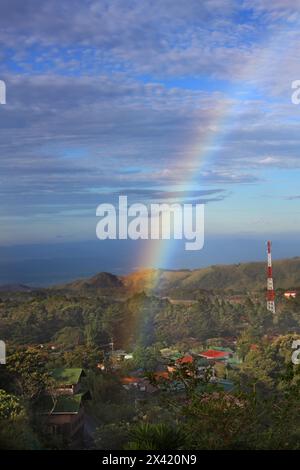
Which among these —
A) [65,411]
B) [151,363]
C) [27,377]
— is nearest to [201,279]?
[151,363]

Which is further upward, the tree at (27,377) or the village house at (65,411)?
the tree at (27,377)

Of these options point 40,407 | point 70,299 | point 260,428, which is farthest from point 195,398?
point 70,299

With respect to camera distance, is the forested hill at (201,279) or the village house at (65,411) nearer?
the village house at (65,411)

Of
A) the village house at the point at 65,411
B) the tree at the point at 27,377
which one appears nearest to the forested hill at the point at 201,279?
the village house at the point at 65,411

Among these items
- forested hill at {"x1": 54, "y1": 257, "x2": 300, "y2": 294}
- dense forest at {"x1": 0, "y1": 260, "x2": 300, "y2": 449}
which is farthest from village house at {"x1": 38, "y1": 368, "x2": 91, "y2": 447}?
forested hill at {"x1": 54, "y1": 257, "x2": 300, "y2": 294}

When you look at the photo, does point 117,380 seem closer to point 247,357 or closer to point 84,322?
point 247,357

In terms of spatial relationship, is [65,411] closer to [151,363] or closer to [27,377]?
[27,377]

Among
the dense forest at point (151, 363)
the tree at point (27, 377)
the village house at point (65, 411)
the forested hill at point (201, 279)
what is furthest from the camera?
the forested hill at point (201, 279)

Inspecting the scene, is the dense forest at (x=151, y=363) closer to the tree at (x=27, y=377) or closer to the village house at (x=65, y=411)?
the tree at (x=27, y=377)
